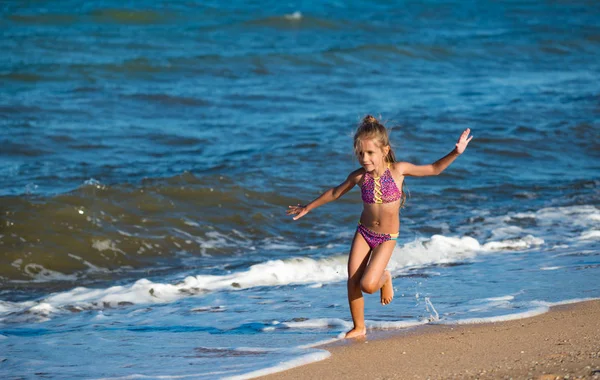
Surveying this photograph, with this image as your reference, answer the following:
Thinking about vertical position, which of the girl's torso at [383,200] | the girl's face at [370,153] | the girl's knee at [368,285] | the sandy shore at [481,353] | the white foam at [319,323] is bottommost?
the sandy shore at [481,353]

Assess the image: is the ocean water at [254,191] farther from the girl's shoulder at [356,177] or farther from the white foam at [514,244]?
the girl's shoulder at [356,177]

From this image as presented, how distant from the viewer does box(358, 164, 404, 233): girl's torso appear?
518cm

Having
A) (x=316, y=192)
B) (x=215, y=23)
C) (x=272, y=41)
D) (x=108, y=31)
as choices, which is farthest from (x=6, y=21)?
(x=316, y=192)

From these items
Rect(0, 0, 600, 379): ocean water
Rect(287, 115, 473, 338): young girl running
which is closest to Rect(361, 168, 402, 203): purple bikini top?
Rect(287, 115, 473, 338): young girl running

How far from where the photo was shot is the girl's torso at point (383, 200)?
17.0 ft

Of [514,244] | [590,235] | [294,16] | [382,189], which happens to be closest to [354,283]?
[382,189]

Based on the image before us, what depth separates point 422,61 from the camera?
19.6 m

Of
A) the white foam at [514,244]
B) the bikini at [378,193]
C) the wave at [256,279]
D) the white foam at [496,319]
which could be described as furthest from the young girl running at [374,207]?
the white foam at [514,244]

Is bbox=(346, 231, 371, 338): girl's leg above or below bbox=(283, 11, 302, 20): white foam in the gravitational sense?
below

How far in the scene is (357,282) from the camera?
5.05m

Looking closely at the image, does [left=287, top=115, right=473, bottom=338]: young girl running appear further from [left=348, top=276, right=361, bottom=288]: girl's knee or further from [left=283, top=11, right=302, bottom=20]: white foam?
[left=283, top=11, right=302, bottom=20]: white foam

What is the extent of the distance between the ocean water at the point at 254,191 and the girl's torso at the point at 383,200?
23.8 inches

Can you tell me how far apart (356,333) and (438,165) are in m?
1.08

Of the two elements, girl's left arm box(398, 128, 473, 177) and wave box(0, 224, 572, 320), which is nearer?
girl's left arm box(398, 128, 473, 177)
